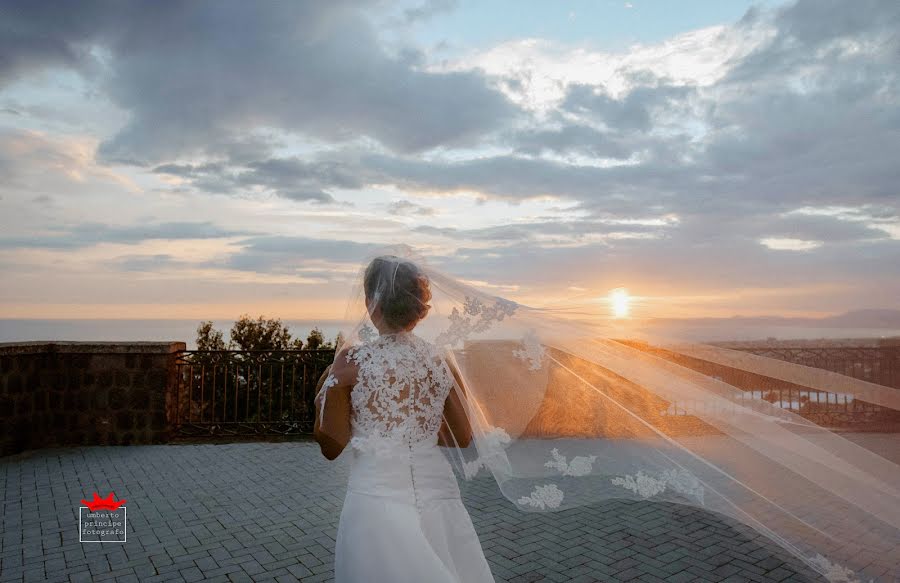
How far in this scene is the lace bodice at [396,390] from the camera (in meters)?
2.71

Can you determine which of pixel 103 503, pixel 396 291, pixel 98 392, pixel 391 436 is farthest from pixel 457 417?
pixel 98 392

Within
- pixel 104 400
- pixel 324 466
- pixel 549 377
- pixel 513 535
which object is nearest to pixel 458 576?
pixel 549 377

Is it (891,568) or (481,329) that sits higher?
(481,329)

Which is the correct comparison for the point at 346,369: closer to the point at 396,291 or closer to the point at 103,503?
the point at 396,291

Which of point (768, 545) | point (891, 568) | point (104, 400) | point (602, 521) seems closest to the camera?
point (891, 568)

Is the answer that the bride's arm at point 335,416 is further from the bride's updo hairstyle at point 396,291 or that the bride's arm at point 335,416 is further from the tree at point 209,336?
the tree at point 209,336

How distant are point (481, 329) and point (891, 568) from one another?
8.44 ft

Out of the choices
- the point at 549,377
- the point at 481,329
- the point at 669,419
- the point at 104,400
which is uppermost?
the point at 481,329

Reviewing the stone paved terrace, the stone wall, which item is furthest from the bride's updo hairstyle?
the stone wall

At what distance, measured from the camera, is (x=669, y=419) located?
11.7 feet

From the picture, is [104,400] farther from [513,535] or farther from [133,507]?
[513,535]

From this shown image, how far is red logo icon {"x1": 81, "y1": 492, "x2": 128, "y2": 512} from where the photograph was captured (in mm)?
6148

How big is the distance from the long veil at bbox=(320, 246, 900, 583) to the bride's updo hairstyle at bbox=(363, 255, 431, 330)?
450 millimetres

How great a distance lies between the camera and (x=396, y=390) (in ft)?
8.91
